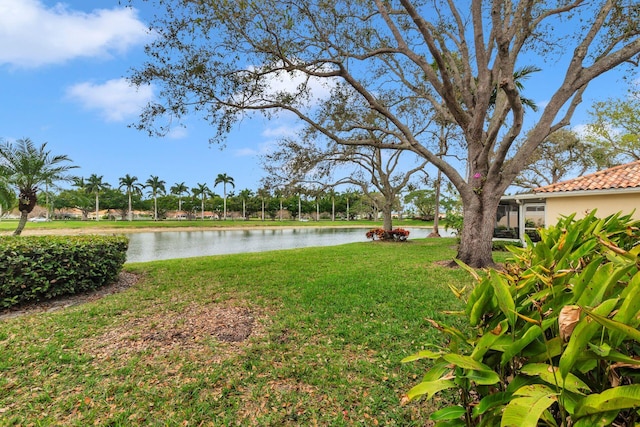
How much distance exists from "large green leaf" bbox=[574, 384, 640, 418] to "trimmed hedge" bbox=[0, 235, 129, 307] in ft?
21.0

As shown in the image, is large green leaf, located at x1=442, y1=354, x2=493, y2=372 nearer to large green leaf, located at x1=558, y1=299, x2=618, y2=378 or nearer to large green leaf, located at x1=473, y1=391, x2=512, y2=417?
large green leaf, located at x1=473, y1=391, x2=512, y2=417

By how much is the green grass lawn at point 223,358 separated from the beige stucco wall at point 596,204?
6604mm

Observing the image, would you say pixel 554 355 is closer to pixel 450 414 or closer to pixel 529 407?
pixel 529 407

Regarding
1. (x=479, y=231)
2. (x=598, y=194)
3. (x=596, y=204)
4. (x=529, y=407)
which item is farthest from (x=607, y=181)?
(x=529, y=407)

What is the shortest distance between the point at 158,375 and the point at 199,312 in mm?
1641

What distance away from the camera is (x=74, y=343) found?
138 inches

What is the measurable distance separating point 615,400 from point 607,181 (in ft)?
38.5

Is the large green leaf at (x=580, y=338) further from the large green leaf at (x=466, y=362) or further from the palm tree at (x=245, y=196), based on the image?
the palm tree at (x=245, y=196)

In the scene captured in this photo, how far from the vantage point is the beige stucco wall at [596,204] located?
28.3 ft

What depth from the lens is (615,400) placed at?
688mm

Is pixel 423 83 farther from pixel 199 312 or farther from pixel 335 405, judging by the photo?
pixel 335 405

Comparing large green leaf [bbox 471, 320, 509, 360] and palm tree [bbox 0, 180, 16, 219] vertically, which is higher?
palm tree [bbox 0, 180, 16, 219]

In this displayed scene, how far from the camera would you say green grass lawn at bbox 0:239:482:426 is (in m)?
2.40

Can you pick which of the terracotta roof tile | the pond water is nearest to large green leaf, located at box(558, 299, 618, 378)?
the terracotta roof tile
